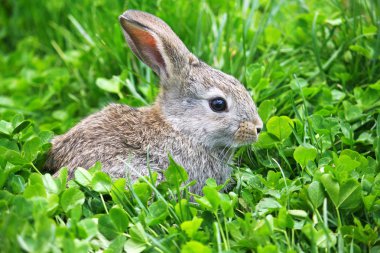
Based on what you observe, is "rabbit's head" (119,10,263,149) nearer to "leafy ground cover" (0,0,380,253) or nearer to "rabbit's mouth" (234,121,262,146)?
"rabbit's mouth" (234,121,262,146)

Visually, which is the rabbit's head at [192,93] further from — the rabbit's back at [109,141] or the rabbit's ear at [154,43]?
the rabbit's back at [109,141]

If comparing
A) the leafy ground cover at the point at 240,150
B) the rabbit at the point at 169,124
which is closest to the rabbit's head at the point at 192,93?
the rabbit at the point at 169,124

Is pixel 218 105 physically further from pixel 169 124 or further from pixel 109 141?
pixel 109 141

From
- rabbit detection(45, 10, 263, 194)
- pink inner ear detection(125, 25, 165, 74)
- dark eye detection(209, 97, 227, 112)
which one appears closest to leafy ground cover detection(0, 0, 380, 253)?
rabbit detection(45, 10, 263, 194)

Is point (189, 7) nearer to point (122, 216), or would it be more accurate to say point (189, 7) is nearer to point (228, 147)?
point (228, 147)

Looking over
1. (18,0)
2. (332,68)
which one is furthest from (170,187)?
(18,0)

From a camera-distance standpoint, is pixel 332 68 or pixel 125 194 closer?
pixel 125 194

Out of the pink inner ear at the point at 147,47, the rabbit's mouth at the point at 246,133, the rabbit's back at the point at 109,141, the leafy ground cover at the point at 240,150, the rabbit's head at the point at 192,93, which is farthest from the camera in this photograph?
the pink inner ear at the point at 147,47
